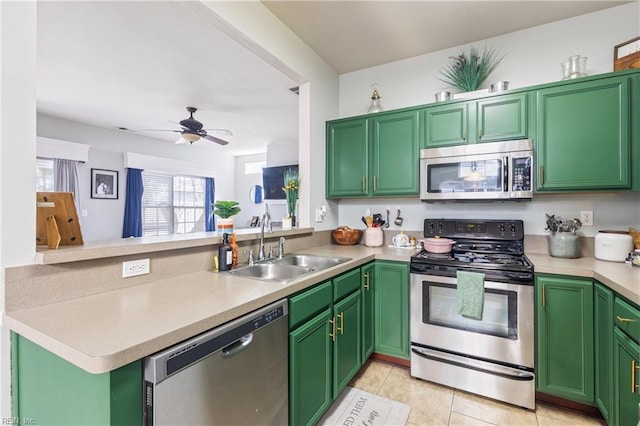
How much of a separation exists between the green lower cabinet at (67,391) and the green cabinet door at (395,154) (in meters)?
2.22

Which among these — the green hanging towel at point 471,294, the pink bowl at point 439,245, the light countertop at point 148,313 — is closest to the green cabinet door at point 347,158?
the pink bowl at point 439,245

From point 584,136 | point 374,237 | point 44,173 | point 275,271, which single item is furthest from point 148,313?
point 44,173

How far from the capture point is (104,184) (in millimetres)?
5094

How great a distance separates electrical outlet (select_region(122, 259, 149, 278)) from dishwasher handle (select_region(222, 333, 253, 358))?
2.15 feet

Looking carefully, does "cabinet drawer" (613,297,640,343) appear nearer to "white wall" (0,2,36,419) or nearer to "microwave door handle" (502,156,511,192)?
"microwave door handle" (502,156,511,192)

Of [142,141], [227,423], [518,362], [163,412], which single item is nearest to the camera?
[163,412]

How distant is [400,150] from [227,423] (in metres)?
2.27

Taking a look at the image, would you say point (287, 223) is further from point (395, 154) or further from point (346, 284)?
point (395, 154)

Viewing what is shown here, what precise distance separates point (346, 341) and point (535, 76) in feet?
8.35

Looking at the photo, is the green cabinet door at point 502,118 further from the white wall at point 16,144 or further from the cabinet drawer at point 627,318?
the white wall at point 16,144

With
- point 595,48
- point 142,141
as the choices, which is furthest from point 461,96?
point 142,141

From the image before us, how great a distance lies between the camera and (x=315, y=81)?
278 centimetres

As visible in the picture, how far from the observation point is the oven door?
6.05 ft

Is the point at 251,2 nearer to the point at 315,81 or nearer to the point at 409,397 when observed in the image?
the point at 315,81
